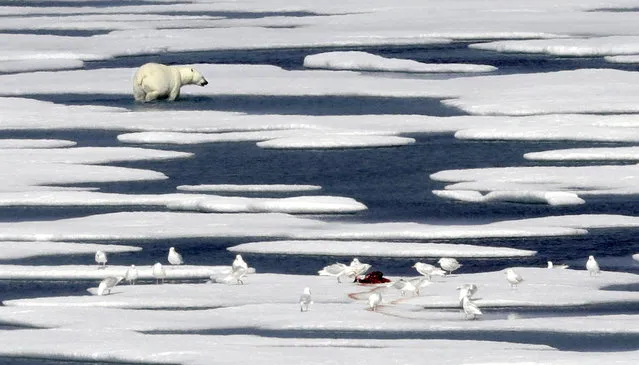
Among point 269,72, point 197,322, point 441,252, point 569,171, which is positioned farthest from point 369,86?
point 197,322

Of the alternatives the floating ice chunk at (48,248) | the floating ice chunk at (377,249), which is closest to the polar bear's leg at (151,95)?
the floating ice chunk at (48,248)

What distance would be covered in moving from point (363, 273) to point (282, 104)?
33.4ft

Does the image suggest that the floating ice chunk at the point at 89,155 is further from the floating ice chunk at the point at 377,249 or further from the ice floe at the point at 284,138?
the floating ice chunk at the point at 377,249

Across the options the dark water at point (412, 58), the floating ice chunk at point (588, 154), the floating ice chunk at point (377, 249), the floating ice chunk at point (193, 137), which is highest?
the floating ice chunk at point (377, 249)

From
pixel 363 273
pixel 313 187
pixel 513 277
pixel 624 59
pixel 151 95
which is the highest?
pixel 513 277

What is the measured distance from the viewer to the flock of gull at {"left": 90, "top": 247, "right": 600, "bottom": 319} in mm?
11414

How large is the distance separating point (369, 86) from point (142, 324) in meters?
12.9

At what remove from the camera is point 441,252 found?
1359 cm

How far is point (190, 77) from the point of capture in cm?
2344

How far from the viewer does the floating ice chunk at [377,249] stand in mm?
13578

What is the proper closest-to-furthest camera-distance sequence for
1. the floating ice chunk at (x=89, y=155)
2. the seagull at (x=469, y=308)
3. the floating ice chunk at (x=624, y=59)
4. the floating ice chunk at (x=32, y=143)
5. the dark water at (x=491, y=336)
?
the dark water at (x=491, y=336), the seagull at (x=469, y=308), the floating ice chunk at (x=89, y=155), the floating ice chunk at (x=32, y=143), the floating ice chunk at (x=624, y=59)

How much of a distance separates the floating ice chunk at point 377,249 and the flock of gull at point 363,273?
0.36 m

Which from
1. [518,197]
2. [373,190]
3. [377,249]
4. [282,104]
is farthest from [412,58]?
[377,249]

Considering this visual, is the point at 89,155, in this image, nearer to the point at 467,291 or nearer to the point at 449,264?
the point at 449,264
